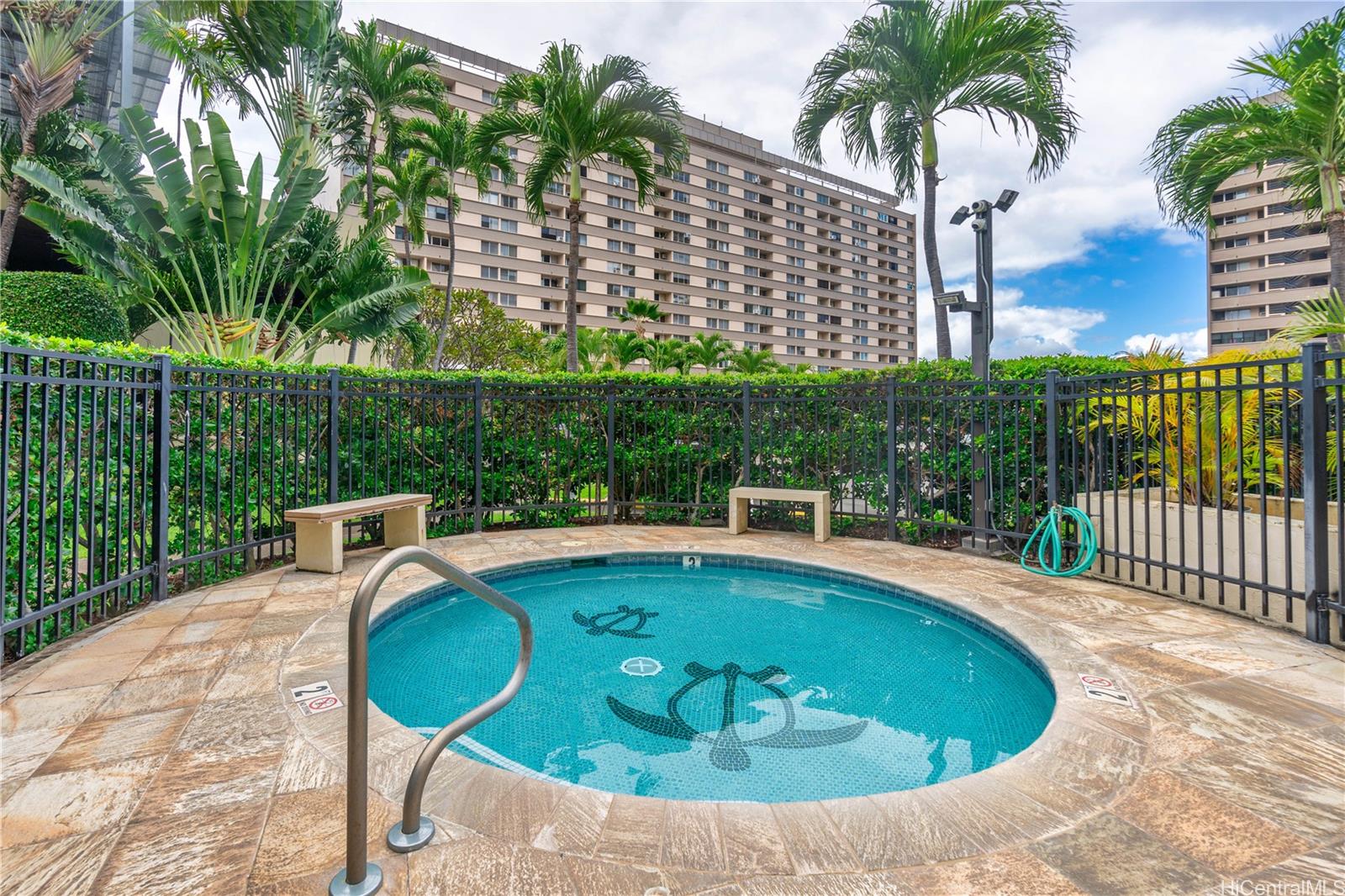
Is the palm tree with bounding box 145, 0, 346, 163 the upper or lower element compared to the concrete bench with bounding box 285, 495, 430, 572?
upper

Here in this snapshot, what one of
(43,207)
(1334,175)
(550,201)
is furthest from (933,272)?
(550,201)

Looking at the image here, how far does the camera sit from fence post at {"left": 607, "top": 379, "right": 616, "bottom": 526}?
8.63 m

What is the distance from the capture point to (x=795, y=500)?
7.62 metres

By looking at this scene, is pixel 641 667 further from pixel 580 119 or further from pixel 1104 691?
pixel 580 119

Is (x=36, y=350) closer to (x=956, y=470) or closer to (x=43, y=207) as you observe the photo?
(x=43, y=207)

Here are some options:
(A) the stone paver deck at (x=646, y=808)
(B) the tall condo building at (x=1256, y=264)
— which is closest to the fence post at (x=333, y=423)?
(A) the stone paver deck at (x=646, y=808)

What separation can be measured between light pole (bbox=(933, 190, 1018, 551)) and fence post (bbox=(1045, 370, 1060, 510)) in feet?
2.04

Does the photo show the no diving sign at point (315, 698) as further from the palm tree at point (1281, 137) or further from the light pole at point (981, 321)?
the palm tree at point (1281, 137)

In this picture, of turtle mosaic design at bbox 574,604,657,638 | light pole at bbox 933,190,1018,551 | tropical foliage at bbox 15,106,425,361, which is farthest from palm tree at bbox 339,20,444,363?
light pole at bbox 933,190,1018,551

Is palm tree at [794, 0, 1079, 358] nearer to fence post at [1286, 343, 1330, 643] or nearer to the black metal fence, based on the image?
the black metal fence

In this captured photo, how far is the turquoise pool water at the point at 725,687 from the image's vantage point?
2863 millimetres

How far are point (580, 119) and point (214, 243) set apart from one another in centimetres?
570

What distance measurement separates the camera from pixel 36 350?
3400 millimetres

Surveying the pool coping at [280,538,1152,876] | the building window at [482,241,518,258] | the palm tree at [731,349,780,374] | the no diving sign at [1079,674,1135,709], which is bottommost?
the pool coping at [280,538,1152,876]
